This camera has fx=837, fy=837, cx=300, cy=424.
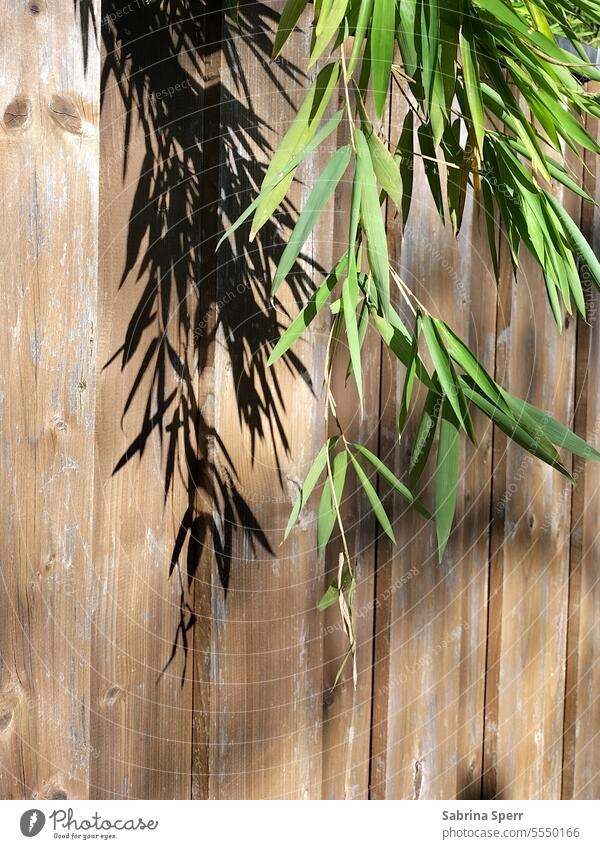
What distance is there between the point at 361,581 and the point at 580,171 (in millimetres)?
858

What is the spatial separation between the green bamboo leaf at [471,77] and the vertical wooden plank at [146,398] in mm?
342

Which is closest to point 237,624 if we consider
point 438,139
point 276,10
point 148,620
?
point 148,620

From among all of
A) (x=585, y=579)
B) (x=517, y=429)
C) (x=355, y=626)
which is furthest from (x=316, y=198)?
(x=585, y=579)

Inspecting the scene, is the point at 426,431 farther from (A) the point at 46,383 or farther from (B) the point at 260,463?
(A) the point at 46,383

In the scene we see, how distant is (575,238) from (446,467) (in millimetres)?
356

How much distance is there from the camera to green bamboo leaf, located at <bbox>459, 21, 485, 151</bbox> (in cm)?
76

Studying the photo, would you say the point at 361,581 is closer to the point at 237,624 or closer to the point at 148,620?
the point at 237,624

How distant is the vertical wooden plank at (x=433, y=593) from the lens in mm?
1242

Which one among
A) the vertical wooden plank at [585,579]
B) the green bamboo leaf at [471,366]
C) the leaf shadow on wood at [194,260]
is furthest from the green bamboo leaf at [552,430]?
the vertical wooden plank at [585,579]

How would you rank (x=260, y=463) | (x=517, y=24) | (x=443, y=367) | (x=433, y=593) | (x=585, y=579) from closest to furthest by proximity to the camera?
(x=517, y=24)
(x=443, y=367)
(x=260, y=463)
(x=433, y=593)
(x=585, y=579)

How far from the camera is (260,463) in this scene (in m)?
1.07
